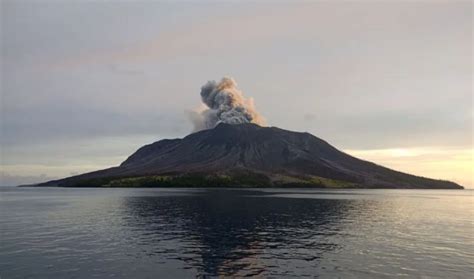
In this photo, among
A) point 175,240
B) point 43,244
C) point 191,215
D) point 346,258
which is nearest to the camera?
point 346,258

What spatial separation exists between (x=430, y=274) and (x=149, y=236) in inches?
1476

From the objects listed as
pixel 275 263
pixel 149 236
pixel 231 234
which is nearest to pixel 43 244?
pixel 149 236

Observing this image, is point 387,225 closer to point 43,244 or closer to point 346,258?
point 346,258

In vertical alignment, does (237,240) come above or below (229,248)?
above

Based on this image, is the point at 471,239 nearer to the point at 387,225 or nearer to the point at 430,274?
the point at 387,225

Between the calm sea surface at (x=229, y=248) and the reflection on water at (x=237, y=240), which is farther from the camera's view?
the reflection on water at (x=237, y=240)

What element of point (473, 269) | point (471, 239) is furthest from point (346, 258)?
point (471, 239)

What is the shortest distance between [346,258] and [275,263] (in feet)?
29.8

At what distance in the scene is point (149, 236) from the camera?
188ft

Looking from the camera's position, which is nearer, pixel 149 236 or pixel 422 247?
pixel 422 247

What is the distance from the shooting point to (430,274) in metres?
37.9

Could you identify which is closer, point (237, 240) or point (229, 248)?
point (229, 248)

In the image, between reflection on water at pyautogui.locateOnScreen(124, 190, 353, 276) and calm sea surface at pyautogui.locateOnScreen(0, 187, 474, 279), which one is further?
reflection on water at pyautogui.locateOnScreen(124, 190, 353, 276)

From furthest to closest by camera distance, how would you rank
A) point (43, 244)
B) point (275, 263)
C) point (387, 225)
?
point (387, 225) → point (43, 244) → point (275, 263)
